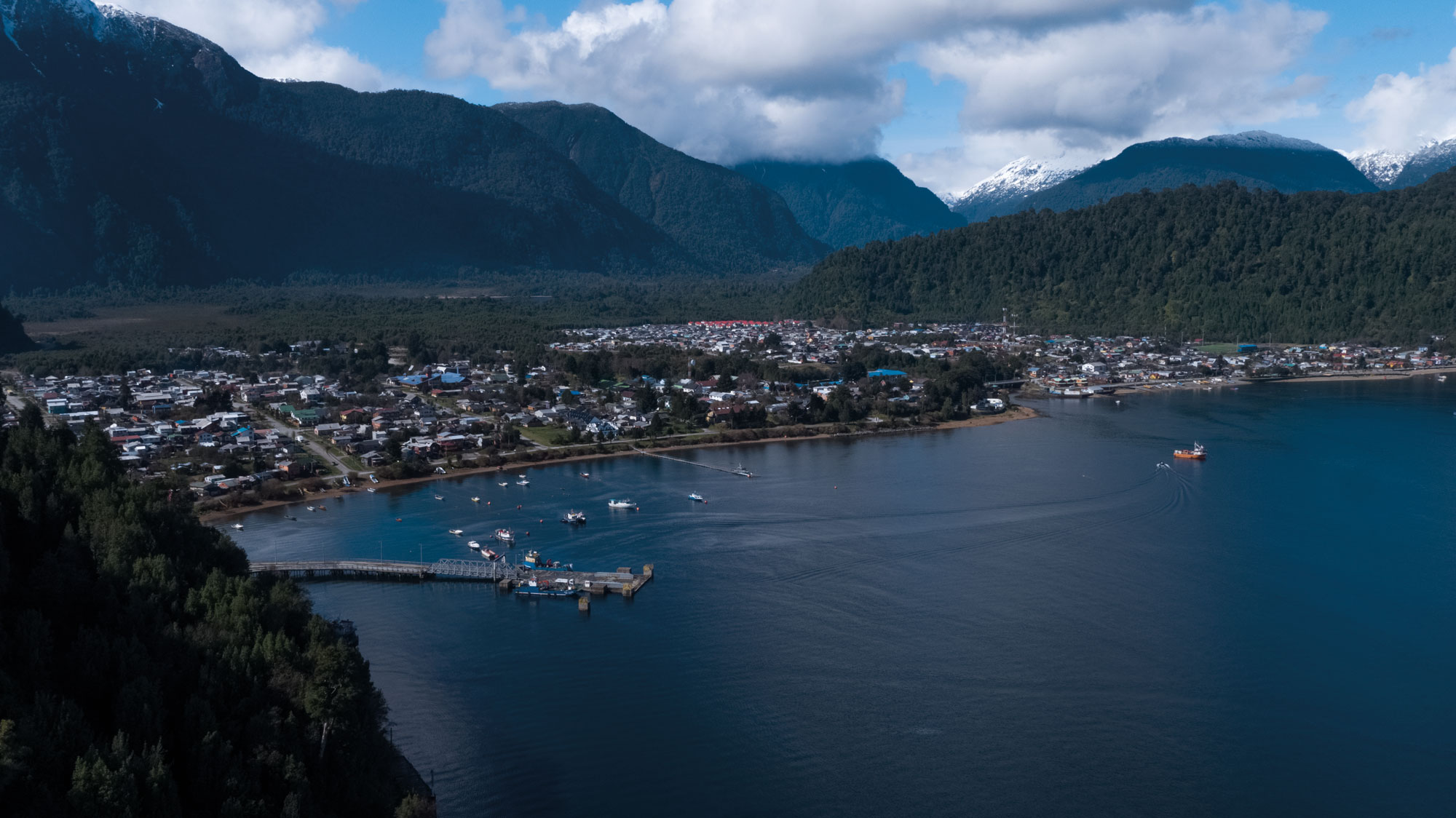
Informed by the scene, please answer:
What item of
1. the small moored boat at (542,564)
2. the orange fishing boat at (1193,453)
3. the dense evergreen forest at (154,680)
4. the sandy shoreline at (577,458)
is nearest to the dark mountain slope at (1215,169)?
the sandy shoreline at (577,458)

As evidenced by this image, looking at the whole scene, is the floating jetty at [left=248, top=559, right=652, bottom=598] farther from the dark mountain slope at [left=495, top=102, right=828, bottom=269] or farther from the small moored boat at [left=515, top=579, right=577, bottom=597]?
the dark mountain slope at [left=495, top=102, right=828, bottom=269]

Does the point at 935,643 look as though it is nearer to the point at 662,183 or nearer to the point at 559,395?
the point at 559,395

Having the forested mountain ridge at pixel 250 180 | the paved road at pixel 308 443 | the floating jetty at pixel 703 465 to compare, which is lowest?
the floating jetty at pixel 703 465

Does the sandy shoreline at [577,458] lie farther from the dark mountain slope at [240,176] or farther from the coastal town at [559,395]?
the dark mountain slope at [240,176]

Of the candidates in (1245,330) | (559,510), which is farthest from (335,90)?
(559,510)

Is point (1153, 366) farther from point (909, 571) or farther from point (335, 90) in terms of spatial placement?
point (335, 90)
